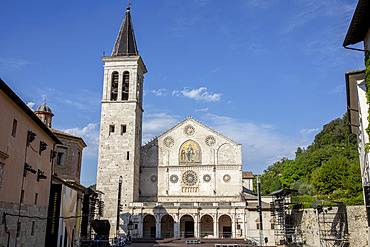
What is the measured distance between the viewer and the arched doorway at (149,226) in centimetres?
4014

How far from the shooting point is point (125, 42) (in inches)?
1745

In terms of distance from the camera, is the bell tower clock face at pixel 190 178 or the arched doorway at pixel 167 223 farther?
the bell tower clock face at pixel 190 178

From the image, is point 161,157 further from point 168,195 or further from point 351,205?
point 351,205

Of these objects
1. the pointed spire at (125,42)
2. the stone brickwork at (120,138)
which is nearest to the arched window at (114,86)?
the stone brickwork at (120,138)

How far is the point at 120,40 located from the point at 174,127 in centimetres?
1332

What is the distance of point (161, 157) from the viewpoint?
141 feet

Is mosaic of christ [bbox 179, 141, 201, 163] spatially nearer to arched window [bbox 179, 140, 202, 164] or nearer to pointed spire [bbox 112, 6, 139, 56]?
arched window [bbox 179, 140, 202, 164]

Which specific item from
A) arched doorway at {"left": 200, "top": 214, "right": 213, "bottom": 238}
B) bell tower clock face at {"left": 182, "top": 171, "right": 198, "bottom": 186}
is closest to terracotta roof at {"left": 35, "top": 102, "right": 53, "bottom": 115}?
bell tower clock face at {"left": 182, "top": 171, "right": 198, "bottom": 186}

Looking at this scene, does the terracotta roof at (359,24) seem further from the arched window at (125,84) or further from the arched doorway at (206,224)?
the arched window at (125,84)

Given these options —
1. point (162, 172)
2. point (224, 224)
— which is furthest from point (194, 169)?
point (224, 224)

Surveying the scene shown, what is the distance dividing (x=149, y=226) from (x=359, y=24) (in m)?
34.8

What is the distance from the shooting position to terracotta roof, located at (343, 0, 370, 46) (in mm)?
10240

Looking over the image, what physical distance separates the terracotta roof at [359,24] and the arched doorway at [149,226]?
32743mm

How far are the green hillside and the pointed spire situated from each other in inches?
1067
